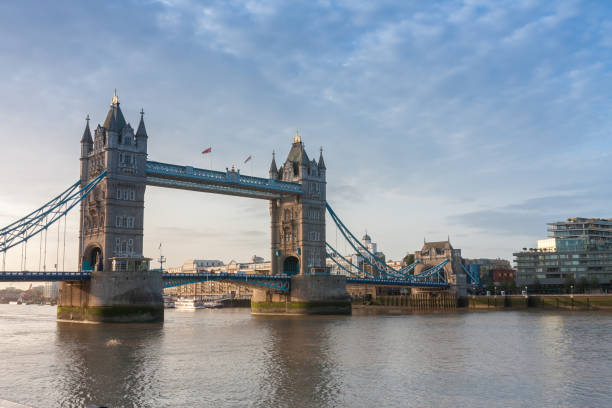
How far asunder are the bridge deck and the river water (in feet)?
74.0

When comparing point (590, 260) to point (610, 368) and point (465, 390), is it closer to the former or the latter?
point (610, 368)

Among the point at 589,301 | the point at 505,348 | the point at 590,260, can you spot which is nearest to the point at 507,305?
the point at 589,301

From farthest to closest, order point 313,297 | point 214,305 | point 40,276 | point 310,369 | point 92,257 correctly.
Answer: point 214,305 < point 313,297 < point 92,257 < point 40,276 < point 310,369

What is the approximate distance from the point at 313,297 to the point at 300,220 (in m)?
11.3

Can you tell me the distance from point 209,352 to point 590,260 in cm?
10519

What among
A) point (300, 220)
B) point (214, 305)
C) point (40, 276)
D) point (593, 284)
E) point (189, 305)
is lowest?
point (214, 305)

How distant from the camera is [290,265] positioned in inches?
3386

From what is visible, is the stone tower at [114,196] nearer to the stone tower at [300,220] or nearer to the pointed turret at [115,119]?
the pointed turret at [115,119]

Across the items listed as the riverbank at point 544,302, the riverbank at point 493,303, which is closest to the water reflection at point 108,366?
the riverbank at point 493,303

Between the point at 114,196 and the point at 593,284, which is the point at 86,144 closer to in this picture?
the point at 114,196

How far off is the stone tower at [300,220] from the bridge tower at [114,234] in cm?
2464

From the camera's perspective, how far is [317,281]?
255 ft

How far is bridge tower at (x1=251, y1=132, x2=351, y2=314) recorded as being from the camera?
255 feet

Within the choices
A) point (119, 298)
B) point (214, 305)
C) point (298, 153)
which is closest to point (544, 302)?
point (298, 153)
